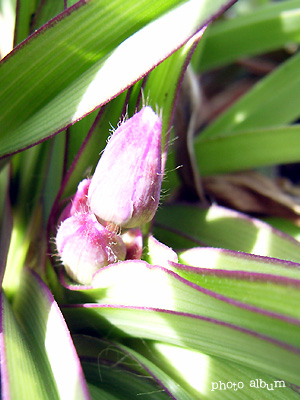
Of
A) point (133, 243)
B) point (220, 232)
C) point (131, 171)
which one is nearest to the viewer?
point (131, 171)

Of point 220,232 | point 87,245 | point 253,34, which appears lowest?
point 87,245

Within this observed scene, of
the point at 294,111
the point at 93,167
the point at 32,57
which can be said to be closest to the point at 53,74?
the point at 32,57

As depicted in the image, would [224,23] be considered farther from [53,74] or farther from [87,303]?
[87,303]

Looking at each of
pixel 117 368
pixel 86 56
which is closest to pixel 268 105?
pixel 86 56

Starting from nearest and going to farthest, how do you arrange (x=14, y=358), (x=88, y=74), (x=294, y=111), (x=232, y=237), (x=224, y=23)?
(x=14, y=358)
(x=88, y=74)
(x=232, y=237)
(x=294, y=111)
(x=224, y=23)

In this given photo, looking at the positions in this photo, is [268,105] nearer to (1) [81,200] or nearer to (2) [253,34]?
(2) [253,34]

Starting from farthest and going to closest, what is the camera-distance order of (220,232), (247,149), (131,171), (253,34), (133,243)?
(253,34) < (247,149) < (220,232) < (133,243) < (131,171)

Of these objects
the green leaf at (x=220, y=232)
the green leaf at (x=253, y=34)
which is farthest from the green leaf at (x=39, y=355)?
the green leaf at (x=253, y=34)
